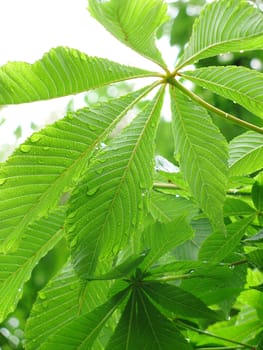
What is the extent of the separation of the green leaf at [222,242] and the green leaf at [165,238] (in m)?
0.09

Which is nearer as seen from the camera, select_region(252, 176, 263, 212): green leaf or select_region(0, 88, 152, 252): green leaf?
select_region(0, 88, 152, 252): green leaf

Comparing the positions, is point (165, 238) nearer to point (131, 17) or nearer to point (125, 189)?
point (125, 189)

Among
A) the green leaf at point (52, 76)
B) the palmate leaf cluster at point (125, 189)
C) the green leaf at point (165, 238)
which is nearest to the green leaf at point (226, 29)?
the palmate leaf cluster at point (125, 189)

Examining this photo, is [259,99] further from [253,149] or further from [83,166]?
[83,166]

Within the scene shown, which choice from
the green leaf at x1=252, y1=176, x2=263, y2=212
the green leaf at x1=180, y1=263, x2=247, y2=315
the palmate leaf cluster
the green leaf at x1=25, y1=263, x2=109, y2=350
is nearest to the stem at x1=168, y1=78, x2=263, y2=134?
the palmate leaf cluster

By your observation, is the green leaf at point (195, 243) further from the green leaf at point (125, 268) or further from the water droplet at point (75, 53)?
the water droplet at point (75, 53)

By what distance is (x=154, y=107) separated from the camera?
856 millimetres

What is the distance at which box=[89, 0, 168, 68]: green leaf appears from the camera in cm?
80

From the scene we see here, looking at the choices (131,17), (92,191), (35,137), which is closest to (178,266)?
(92,191)

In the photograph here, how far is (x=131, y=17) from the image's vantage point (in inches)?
31.6

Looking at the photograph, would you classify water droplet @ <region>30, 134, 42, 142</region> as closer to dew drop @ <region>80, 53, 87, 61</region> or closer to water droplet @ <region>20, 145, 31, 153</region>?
water droplet @ <region>20, 145, 31, 153</region>

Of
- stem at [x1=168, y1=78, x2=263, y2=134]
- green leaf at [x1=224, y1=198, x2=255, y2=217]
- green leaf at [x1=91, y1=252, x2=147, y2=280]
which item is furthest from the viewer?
green leaf at [x1=224, y1=198, x2=255, y2=217]

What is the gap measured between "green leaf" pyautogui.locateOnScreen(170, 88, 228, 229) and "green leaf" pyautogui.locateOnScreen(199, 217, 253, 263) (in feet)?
0.36

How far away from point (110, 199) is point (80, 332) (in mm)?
184
